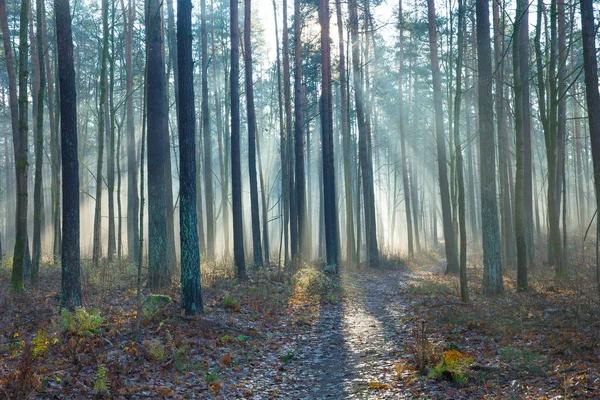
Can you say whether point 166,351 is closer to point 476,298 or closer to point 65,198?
point 65,198

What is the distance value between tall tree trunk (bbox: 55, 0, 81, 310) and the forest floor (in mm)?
569

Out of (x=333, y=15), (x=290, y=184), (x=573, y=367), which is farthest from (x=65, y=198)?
(x=333, y=15)

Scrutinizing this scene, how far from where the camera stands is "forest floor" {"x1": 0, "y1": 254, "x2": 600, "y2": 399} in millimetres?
5707

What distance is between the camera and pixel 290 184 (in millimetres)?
21844

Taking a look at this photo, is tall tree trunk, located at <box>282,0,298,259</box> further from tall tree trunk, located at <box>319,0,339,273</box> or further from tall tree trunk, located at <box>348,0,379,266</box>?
tall tree trunk, located at <box>348,0,379,266</box>

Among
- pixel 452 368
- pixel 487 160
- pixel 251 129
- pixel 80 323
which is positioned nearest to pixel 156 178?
pixel 80 323

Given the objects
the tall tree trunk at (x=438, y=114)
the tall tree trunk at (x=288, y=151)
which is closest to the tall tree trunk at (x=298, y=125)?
the tall tree trunk at (x=288, y=151)

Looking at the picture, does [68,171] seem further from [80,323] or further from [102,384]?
[102,384]

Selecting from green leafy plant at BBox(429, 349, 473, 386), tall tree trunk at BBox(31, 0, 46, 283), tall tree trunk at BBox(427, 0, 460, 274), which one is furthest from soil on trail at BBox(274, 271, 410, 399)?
tall tree trunk at BBox(31, 0, 46, 283)

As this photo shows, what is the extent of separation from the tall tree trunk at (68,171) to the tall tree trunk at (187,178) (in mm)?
→ 2035

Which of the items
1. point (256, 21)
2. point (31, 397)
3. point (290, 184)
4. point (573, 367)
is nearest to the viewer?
point (31, 397)

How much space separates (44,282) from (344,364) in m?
10.0

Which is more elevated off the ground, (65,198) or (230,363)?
(65,198)

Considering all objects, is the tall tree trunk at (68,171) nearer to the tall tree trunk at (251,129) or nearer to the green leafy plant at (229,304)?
the green leafy plant at (229,304)
